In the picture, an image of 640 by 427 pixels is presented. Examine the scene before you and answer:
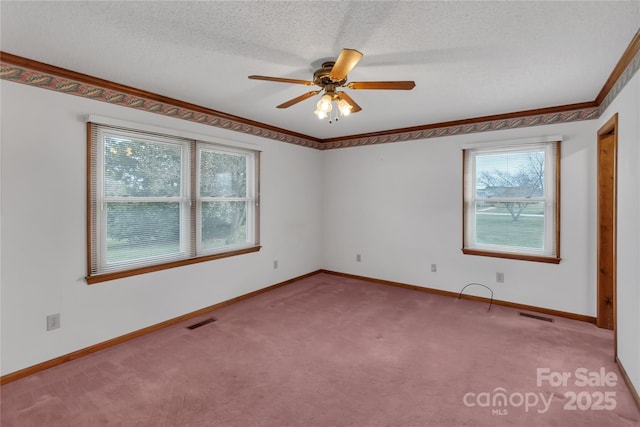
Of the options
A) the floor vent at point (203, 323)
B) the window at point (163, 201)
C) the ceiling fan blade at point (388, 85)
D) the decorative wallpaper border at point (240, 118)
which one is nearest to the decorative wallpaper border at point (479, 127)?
the decorative wallpaper border at point (240, 118)

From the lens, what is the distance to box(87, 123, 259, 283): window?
2.88 metres

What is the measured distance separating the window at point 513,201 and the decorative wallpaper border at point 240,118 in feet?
1.07

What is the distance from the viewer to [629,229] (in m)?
2.29

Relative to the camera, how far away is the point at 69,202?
2660mm

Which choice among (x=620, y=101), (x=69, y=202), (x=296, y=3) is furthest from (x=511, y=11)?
(x=69, y=202)

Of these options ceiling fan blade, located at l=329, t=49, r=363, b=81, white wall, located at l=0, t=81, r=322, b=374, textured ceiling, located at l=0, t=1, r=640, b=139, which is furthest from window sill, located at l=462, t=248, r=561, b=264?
white wall, located at l=0, t=81, r=322, b=374

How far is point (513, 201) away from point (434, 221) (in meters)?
1.02

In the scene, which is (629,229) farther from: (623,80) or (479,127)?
(479,127)

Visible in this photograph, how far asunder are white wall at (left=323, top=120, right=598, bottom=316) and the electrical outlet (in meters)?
3.93

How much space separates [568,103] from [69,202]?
516 centimetres

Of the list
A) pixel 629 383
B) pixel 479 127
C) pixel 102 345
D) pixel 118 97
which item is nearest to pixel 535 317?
pixel 629 383

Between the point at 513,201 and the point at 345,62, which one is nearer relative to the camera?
the point at 345,62

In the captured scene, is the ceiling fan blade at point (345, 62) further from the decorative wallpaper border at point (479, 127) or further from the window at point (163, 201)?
the decorative wallpaper border at point (479, 127)

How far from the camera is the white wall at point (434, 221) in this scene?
3547mm
